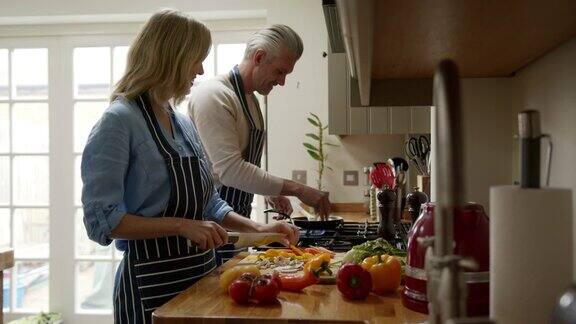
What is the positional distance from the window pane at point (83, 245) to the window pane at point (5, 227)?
0.47 metres

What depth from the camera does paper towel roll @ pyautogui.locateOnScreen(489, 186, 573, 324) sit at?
624 mm

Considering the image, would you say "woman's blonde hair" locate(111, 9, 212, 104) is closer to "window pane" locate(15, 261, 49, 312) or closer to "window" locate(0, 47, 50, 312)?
"window" locate(0, 47, 50, 312)

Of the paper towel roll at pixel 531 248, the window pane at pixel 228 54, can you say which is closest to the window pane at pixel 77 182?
the window pane at pixel 228 54

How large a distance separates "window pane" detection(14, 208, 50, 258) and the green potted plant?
5.79ft

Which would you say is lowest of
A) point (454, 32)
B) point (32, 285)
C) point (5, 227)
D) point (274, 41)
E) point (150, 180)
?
point (32, 285)

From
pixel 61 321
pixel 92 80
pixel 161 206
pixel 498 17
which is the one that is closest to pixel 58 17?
pixel 92 80

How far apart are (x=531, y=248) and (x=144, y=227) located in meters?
0.97

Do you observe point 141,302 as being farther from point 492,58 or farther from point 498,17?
point 498,17

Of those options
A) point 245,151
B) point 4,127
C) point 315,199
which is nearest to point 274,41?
point 245,151

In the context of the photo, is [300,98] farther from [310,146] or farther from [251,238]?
[251,238]

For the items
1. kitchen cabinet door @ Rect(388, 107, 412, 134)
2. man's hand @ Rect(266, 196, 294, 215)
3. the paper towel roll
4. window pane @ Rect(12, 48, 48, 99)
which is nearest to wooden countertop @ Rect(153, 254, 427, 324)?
the paper towel roll

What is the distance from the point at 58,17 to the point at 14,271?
5.43 ft

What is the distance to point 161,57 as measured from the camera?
1526mm

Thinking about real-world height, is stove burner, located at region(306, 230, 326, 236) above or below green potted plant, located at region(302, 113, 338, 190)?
below
